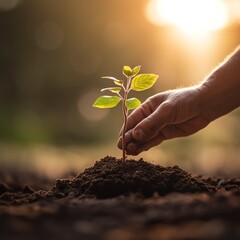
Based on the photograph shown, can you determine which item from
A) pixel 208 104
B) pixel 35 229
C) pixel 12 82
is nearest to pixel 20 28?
pixel 12 82

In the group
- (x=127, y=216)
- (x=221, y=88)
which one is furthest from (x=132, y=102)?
(x=127, y=216)

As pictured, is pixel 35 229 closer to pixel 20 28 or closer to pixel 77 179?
pixel 77 179

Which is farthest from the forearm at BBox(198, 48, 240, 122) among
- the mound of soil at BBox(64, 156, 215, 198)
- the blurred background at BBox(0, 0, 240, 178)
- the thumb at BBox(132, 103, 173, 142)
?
the blurred background at BBox(0, 0, 240, 178)

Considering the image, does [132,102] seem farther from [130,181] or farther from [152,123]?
[130,181]

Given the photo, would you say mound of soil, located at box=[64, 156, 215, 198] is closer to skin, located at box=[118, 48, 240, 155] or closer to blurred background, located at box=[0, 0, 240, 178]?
skin, located at box=[118, 48, 240, 155]

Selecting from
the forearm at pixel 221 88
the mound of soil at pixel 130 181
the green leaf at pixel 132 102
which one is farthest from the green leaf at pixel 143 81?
the forearm at pixel 221 88

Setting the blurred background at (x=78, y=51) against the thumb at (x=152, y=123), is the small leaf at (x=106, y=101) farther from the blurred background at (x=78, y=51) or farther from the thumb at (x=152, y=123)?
the blurred background at (x=78, y=51)
